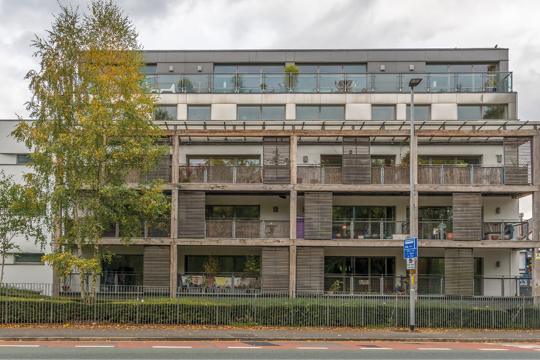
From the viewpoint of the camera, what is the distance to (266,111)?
30.3m

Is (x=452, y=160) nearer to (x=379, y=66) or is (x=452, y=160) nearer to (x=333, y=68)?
(x=379, y=66)

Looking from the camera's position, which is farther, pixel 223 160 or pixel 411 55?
pixel 411 55

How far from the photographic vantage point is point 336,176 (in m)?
26.7

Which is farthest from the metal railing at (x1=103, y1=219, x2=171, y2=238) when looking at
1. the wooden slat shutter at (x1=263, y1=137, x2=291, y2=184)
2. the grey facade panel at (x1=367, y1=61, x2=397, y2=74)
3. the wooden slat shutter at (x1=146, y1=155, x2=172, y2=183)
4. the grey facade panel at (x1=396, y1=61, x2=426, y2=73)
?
the grey facade panel at (x1=396, y1=61, x2=426, y2=73)

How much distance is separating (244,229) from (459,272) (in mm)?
11254

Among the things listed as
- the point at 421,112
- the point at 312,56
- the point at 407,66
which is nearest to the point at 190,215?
the point at 312,56

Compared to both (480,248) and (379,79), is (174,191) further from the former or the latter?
(480,248)

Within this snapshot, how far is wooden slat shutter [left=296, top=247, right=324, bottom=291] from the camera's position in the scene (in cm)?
2578

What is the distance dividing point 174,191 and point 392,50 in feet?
56.4

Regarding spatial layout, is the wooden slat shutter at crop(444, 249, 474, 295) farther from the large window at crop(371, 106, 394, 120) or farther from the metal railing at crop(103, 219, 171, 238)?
the metal railing at crop(103, 219, 171, 238)

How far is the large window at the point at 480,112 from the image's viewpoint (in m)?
29.8

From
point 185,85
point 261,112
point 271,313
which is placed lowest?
point 271,313

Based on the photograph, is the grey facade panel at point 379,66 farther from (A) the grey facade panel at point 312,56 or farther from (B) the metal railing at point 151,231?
(B) the metal railing at point 151,231

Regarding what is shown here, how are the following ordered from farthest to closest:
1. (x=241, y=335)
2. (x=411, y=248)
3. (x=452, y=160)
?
(x=452, y=160), (x=411, y=248), (x=241, y=335)
